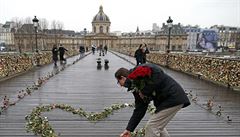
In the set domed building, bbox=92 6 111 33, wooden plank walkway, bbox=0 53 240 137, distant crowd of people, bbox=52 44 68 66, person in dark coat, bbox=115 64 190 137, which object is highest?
domed building, bbox=92 6 111 33

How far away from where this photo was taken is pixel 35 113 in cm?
760

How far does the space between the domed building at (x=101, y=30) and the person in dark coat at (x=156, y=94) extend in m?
129

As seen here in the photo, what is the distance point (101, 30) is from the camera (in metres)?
138

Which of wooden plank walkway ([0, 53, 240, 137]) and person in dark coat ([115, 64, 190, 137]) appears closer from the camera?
person in dark coat ([115, 64, 190, 137])

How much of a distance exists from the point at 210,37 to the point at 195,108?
82341 mm

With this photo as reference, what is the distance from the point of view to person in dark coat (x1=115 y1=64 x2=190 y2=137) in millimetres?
3672

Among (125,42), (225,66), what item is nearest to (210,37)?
(125,42)

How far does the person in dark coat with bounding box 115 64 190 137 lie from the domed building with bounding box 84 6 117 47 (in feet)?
425

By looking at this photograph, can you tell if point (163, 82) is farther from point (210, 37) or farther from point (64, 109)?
point (210, 37)

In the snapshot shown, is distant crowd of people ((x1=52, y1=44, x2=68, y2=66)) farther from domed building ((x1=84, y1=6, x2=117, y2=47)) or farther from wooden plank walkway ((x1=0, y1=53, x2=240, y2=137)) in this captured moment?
domed building ((x1=84, y1=6, x2=117, y2=47))

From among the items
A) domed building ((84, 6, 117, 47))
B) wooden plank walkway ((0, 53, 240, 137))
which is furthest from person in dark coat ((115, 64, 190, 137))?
domed building ((84, 6, 117, 47))

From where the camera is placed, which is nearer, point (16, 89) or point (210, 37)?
point (16, 89)

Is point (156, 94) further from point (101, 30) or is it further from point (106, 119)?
point (101, 30)

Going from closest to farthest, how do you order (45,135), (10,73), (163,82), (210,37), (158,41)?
(163,82) → (45,135) → (10,73) → (210,37) → (158,41)
